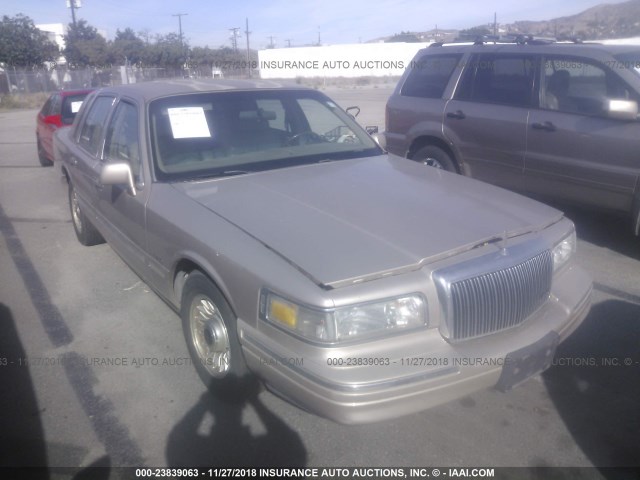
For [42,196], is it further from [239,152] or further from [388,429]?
[388,429]

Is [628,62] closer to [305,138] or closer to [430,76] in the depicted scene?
[430,76]

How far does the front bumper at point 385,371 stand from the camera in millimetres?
2432

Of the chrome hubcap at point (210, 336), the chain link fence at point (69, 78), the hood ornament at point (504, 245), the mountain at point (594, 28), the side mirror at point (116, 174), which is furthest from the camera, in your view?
the chain link fence at point (69, 78)

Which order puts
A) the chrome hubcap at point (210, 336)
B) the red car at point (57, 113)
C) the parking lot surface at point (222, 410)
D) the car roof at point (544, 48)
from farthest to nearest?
1. the red car at point (57, 113)
2. the car roof at point (544, 48)
3. the chrome hubcap at point (210, 336)
4. the parking lot surface at point (222, 410)

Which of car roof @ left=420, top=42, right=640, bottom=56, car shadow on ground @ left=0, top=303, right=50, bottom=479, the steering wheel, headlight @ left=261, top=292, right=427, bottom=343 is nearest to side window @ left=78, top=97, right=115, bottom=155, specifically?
the steering wheel

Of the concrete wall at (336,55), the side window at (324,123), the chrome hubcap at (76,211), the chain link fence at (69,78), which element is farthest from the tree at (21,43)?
the side window at (324,123)

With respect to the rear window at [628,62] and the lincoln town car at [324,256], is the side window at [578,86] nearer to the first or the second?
the rear window at [628,62]

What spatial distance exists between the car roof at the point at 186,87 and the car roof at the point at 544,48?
2.70 metres

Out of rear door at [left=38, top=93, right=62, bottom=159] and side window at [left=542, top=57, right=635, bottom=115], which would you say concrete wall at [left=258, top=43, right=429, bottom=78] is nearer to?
rear door at [left=38, top=93, right=62, bottom=159]

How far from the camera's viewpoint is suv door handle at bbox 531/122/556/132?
572 centimetres

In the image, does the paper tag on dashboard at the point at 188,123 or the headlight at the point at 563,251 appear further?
the paper tag on dashboard at the point at 188,123

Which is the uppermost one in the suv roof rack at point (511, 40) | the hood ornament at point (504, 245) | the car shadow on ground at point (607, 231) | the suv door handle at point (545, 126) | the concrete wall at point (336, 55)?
the concrete wall at point (336, 55)

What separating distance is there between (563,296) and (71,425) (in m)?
2.80

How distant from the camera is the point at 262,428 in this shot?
313 centimetres
